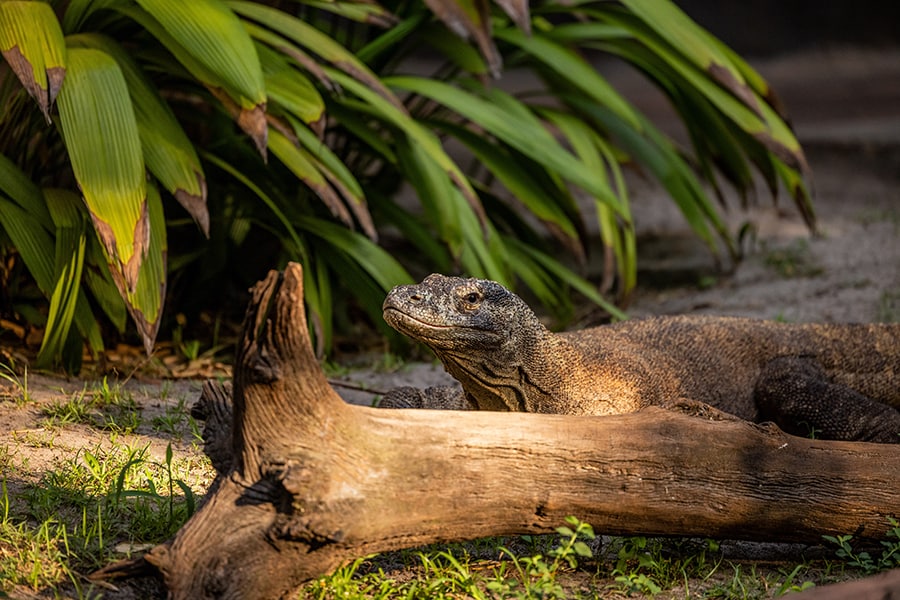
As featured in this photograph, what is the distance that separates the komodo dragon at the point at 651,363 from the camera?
321 centimetres

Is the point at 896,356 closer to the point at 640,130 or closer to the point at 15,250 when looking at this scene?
the point at 640,130

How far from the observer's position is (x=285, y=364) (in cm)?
232

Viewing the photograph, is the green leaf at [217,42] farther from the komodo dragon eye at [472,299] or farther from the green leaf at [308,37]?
the komodo dragon eye at [472,299]

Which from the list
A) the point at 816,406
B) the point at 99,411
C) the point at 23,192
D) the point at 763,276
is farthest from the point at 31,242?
the point at 763,276

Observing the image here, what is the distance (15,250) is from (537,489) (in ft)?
9.61

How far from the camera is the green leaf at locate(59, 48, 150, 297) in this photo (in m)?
3.68

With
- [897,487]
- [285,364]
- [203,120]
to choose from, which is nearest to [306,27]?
[203,120]

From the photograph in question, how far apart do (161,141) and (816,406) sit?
2.74m

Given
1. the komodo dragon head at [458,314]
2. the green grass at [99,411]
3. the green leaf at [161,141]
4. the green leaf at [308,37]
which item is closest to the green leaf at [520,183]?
the green leaf at [308,37]

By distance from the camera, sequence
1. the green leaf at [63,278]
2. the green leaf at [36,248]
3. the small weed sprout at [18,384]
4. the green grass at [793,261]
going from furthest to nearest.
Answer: the green grass at [793,261] < the green leaf at [36,248] < the green leaf at [63,278] < the small weed sprout at [18,384]

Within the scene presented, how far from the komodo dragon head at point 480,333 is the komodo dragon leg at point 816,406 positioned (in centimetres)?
111

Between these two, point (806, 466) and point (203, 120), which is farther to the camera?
point (203, 120)

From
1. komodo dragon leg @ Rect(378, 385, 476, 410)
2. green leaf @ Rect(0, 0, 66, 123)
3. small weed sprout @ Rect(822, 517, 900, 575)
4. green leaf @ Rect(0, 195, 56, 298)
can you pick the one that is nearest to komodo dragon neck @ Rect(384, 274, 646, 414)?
komodo dragon leg @ Rect(378, 385, 476, 410)

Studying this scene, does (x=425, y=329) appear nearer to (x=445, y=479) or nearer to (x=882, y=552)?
(x=445, y=479)
